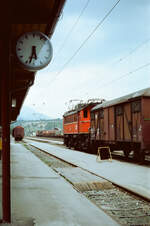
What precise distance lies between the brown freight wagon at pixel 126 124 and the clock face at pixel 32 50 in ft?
29.6

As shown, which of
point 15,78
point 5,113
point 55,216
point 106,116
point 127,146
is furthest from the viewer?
point 106,116

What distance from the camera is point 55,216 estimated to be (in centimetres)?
489

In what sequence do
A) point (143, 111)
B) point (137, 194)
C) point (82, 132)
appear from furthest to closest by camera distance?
point (82, 132), point (143, 111), point (137, 194)

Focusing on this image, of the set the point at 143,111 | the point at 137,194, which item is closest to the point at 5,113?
the point at 137,194

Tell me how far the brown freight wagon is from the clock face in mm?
9029

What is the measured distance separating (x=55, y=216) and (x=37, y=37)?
316 centimetres

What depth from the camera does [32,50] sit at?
4938 mm

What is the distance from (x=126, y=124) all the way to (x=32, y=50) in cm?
1092

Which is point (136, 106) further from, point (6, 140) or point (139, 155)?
point (6, 140)

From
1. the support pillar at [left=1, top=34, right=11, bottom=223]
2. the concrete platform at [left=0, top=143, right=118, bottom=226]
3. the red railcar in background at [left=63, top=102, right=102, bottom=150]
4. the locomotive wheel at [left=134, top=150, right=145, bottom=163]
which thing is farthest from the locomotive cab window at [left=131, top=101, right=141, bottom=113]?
the support pillar at [left=1, top=34, right=11, bottom=223]

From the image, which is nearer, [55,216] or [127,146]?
[55,216]

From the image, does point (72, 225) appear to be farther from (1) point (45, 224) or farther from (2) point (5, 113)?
(2) point (5, 113)

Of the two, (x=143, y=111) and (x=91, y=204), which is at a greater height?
(x=143, y=111)

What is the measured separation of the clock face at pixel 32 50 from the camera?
4.90 m
